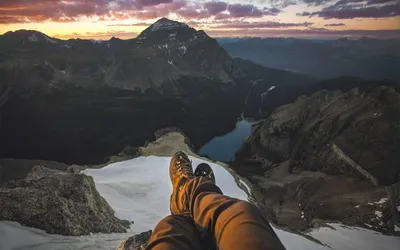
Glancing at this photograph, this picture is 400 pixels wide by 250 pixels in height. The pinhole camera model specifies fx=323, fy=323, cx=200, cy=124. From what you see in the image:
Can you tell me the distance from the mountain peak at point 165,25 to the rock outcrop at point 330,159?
1353mm

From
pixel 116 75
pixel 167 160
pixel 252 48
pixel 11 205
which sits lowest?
pixel 167 160

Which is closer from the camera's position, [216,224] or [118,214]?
[216,224]

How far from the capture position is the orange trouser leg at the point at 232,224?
0.81 m

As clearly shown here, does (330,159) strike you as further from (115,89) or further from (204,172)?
(204,172)

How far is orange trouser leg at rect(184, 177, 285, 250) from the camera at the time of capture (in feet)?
2.66

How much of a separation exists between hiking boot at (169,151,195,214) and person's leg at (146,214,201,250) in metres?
0.25

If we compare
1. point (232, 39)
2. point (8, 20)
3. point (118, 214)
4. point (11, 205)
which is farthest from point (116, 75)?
point (11, 205)

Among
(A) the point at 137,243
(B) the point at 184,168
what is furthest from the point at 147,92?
(A) the point at 137,243

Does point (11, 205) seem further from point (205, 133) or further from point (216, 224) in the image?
point (205, 133)

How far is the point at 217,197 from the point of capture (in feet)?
3.64

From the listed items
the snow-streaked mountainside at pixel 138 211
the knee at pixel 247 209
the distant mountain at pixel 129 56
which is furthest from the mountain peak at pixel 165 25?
the knee at pixel 247 209

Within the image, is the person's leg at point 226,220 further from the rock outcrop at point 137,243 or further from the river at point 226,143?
the river at point 226,143

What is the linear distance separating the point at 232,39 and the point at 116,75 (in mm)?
1215

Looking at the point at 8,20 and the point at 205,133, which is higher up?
the point at 8,20
